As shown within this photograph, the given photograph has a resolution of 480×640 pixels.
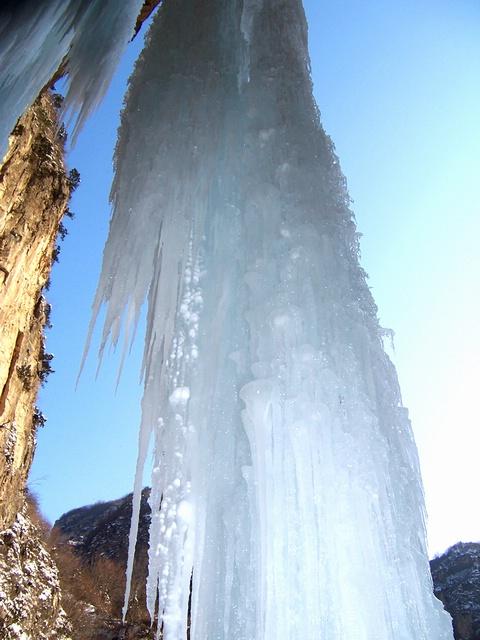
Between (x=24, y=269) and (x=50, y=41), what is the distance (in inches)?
171

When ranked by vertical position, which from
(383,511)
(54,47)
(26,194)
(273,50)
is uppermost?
(26,194)

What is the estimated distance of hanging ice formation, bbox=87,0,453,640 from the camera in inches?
71.7

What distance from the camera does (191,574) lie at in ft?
6.69

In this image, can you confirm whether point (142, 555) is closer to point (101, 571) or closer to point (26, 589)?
point (101, 571)

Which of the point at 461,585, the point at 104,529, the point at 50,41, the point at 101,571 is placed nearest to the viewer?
the point at 50,41

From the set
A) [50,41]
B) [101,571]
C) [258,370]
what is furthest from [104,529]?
[50,41]

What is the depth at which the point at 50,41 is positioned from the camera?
2396mm

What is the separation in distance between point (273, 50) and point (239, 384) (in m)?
2.67

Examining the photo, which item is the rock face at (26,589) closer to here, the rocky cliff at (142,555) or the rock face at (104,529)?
the rocky cliff at (142,555)

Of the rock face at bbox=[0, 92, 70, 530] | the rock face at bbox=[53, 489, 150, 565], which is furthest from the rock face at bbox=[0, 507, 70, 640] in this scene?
the rock face at bbox=[53, 489, 150, 565]

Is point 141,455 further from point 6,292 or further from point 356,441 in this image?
point 6,292

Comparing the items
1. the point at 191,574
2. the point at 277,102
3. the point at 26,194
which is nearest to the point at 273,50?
the point at 277,102

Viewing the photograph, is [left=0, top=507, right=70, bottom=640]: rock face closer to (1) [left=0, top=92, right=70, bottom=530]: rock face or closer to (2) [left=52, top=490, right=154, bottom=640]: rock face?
(1) [left=0, top=92, right=70, bottom=530]: rock face

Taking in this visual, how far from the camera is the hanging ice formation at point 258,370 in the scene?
1822 millimetres
